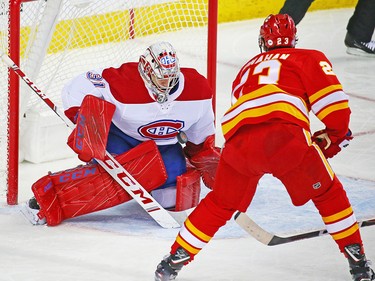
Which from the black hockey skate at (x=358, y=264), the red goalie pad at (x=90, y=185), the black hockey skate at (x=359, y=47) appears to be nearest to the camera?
the black hockey skate at (x=358, y=264)

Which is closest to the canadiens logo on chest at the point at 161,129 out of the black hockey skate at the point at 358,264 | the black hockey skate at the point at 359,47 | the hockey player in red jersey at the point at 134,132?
the hockey player in red jersey at the point at 134,132

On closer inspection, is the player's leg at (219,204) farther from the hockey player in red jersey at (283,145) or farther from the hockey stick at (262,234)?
the hockey stick at (262,234)

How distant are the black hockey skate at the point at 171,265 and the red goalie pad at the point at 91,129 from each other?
2.01ft

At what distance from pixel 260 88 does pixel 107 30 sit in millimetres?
2134

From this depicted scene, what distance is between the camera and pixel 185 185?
4.32m

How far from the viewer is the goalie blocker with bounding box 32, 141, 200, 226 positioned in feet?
13.8

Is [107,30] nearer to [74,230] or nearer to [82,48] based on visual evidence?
[82,48]

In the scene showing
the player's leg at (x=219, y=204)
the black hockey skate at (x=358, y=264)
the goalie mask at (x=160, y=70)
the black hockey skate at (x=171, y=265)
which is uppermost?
the goalie mask at (x=160, y=70)

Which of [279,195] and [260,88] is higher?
[260,88]

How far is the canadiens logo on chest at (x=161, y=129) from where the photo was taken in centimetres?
425

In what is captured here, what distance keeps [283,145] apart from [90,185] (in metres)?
1.01

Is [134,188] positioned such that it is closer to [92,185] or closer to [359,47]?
[92,185]

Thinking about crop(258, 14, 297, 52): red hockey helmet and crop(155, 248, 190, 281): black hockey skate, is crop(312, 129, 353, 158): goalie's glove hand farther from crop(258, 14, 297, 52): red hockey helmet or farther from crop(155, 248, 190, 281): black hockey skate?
crop(155, 248, 190, 281): black hockey skate

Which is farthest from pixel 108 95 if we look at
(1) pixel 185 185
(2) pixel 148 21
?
(2) pixel 148 21
